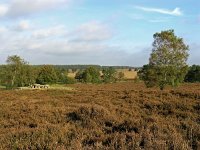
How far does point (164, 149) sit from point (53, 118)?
6.68 metres

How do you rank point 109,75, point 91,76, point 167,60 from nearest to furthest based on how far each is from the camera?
point 167,60 < point 91,76 < point 109,75

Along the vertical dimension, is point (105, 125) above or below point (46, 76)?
above

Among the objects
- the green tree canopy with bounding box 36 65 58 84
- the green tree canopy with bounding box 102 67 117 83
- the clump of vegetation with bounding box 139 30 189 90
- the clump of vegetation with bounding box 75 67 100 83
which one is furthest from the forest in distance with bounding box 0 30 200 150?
the green tree canopy with bounding box 102 67 117 83

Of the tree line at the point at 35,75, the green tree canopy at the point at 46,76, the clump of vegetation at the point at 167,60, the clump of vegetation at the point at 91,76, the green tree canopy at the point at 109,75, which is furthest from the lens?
the green tree canopy at the point at 109,75

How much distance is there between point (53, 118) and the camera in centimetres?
1218

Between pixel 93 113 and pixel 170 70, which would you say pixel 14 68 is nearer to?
pixel 170 70

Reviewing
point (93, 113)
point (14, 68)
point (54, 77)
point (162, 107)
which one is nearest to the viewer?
point (93, 113)

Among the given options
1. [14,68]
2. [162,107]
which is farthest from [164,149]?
[14,68]

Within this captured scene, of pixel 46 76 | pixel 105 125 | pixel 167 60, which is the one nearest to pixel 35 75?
pixel 46 76

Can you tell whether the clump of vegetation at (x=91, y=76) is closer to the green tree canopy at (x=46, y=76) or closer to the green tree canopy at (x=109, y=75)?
the green tree canopy at (x=109, y=75)

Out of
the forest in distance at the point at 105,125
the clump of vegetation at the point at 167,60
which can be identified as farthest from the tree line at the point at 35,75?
the forest in distance at the point at 105,125

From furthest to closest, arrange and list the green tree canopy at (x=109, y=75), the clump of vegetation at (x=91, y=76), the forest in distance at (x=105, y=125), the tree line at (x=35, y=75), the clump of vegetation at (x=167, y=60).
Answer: the green tree canopy at (x=109, y=75)
the clump of vegetation at (x=91, y=76)
the tree line at (x=35, y=75)
the clump of vegetation at (x=167, y=60)
the forest in distance at (x=105, y=125)

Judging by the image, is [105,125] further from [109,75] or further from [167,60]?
[109,75]

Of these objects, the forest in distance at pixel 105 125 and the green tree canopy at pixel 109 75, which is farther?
the green tree canopy at pixel 109 75
